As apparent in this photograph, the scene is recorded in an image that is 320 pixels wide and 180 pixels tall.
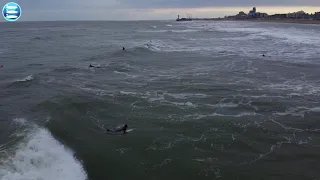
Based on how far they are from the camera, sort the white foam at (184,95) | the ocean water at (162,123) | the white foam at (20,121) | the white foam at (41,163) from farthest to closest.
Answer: the white foam at (184,95) → the white foam at (20,121) → the ocean water at (162,123) → the white foam at (41,163)

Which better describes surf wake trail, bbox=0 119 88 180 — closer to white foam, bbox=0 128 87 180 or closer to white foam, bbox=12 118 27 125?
white foam, bbox=0 128 87 180

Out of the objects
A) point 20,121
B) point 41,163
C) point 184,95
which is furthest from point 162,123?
point 20,121

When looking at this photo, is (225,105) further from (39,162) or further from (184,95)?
(39,162)

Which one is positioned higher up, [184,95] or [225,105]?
[184,95]

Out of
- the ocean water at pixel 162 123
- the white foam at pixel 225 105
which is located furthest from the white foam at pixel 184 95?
the white foam at pixel 225 105

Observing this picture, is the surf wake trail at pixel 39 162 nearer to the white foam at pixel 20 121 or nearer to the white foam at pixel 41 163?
the white foam at pixel 41 163

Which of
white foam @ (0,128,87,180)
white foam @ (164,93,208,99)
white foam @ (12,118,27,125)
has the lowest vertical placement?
white foam @ (0,128,87,180)

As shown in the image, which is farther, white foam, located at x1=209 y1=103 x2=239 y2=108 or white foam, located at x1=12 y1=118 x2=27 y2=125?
white foam, located at x1=209 y1=103 x2=239 y2=108

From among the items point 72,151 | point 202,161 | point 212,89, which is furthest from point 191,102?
point 72,151

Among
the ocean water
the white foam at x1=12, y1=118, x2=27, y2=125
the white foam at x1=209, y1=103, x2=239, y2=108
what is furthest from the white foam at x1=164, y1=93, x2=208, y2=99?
the white foam at x1=12, y1=118, x2=27, y2=125
